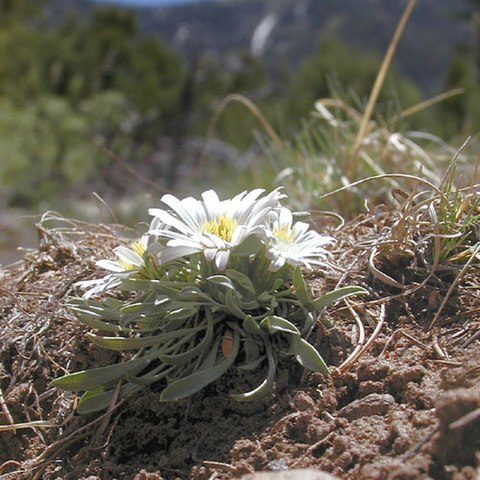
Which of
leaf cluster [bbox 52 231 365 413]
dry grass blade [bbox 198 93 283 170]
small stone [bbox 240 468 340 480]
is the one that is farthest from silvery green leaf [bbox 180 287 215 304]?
dry grass blade [bbox 198 93 283 170]

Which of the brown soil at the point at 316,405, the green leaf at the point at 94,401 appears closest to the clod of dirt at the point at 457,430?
the brown soil at the point at 316,405

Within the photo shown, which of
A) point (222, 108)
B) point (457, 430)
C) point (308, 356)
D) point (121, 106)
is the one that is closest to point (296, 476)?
point (457, 430)

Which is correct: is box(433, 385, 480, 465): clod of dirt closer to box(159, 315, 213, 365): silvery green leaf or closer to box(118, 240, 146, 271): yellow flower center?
box(159, 315, 213, 365): silvery green leaf

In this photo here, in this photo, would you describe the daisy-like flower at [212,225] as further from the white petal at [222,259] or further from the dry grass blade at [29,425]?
the dry grass blade at [29,425]

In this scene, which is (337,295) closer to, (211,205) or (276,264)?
(276,264)

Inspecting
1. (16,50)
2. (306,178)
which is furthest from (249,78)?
(306,178)

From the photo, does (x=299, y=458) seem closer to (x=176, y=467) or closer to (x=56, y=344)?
(x=176, y=467)
